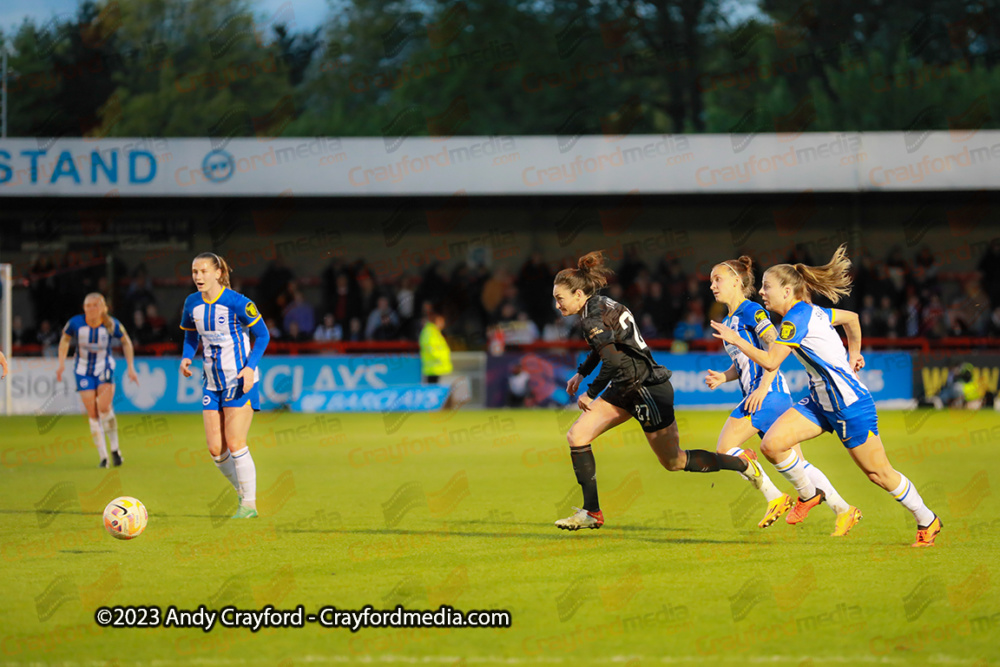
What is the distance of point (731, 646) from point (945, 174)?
21.1 m

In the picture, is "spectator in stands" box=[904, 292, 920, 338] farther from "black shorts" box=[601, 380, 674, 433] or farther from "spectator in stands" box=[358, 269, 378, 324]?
"black shorts" box=[601, 380, 674, 433]

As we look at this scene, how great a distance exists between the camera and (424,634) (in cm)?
548

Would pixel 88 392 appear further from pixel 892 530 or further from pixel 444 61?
pixel 444 61

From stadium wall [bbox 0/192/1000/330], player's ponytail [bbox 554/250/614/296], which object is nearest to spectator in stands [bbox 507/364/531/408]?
stadium wall [bbox 0/192/1000/330]

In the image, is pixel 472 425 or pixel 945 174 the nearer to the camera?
pixel 472 425

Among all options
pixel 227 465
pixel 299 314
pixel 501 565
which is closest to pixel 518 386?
pixel 299 314

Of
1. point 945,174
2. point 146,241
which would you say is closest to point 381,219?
point 146,241

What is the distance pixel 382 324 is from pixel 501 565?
16.5 meters

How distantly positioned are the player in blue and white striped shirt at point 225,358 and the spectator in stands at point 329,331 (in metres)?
14.5

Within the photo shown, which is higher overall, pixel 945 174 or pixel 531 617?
pixel 945 174

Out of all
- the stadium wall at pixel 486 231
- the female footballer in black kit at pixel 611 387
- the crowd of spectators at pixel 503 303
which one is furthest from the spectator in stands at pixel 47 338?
the female footballer in black kit at pixel 611 387

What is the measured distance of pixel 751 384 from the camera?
873cm

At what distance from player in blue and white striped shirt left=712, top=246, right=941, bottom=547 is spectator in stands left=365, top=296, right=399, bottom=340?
16.1 metres

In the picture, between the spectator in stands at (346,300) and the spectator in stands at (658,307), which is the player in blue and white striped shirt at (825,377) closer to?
the spectator in stands at (658,307)
